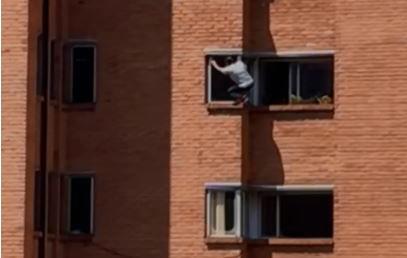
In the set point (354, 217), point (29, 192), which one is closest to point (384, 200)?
point (354, 217)

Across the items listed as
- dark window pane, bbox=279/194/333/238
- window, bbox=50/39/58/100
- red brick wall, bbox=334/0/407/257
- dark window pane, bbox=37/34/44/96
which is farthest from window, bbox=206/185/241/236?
dark window pane, bbox=37/34/44/96

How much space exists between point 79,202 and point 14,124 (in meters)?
2.17

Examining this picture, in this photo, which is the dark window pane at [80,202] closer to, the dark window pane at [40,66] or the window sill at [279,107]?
the dark window pane at [40,66]

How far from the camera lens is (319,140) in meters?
34.0

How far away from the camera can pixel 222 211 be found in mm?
33875

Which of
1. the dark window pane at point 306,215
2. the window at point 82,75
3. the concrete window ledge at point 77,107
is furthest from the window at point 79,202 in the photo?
the dark window pane at point 306,215

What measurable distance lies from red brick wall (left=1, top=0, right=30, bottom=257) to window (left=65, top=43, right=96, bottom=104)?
173cm

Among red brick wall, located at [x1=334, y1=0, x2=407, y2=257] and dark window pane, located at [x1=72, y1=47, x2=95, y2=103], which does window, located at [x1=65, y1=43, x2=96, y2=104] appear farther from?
red brick wall, located at [x1=334, y1=0, x2=407, y2=257]

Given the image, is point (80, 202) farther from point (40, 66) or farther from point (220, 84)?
point (220, 84)

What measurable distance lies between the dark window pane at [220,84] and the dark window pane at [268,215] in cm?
182

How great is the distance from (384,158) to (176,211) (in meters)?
3.54

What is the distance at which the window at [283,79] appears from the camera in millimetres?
34188

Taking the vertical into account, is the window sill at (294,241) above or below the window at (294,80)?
below

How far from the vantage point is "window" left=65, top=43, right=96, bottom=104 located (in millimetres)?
34562
